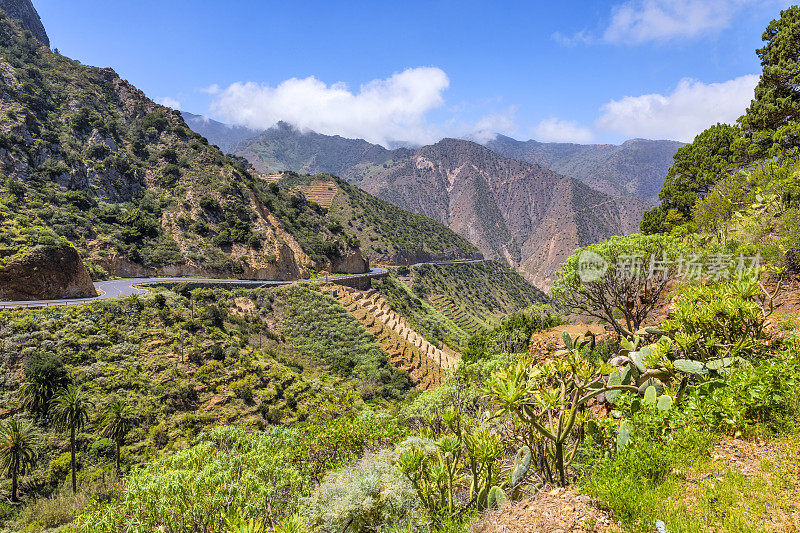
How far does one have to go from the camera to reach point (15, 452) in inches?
707

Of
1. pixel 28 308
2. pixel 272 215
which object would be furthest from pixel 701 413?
pixel 272 215

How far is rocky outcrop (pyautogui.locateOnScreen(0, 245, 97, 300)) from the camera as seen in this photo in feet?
95.2

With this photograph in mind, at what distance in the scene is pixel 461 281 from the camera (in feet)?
366

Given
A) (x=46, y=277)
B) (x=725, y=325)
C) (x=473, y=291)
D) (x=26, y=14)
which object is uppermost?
(x=26, y=14)

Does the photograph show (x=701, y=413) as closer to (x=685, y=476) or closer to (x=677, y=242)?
(x=685, y=476)

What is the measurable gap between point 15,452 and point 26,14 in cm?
13270

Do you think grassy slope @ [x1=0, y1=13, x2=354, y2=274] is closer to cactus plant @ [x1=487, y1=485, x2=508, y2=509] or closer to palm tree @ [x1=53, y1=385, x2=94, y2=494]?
palm tree @ [x1=53, y1=385, x2=94, y2=494]

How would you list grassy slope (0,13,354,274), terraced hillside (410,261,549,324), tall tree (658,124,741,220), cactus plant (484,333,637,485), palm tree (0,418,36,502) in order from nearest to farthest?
cactus plant (484,333,637,485) < palm tree (0,418,36,502) < tall tree (658,124,741,220) < grassy slope (0,13,354,274) < terraced hillside (410,261,549,324)

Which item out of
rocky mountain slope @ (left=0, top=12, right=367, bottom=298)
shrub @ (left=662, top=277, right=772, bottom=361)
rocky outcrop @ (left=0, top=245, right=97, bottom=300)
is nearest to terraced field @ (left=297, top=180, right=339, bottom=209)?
rocky mountain slope @ (left=0, top=12, right=367, bottom=298)

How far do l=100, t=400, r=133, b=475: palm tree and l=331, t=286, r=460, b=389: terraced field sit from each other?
27.5 metres

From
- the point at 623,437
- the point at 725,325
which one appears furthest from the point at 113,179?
the point at 725,325

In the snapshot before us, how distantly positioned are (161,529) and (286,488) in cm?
368

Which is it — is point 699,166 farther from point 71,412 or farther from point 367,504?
point 71,412

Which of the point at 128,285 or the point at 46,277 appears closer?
the point at 46,277
